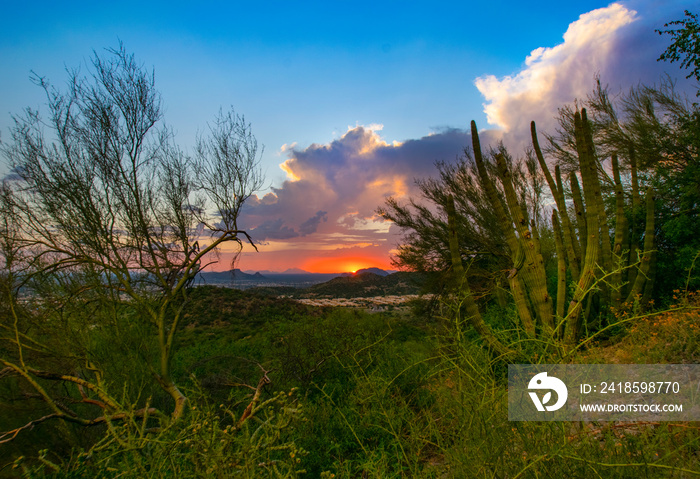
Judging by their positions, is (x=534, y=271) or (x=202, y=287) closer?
(x=534, y=271)

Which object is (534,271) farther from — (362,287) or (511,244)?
(362,287)

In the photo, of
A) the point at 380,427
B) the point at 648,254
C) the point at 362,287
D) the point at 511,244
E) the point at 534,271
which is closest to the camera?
the point at 380,427

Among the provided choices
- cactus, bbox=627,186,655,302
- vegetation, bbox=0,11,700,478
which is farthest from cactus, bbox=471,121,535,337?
cactus, bbox=627,186,655,302

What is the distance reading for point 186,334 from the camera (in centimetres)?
1477

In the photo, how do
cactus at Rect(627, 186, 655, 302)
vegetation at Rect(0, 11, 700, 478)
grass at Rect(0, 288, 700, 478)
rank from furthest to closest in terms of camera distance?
cactus at Rect(627, 186, 655, 302) → vegetation at Rect(0, 11, 700, 478) → grass at Rect(0, 288, 700, 478)

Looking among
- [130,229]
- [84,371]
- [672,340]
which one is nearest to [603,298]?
[672,340]

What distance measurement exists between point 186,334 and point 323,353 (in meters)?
10.6

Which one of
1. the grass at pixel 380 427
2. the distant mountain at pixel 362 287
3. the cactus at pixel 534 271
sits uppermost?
the cactus at pixel 534 271

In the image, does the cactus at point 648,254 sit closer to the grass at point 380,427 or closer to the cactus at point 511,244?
the grass at point 380,427

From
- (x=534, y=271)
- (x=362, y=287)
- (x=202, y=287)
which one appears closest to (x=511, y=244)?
(x=534, y=271)

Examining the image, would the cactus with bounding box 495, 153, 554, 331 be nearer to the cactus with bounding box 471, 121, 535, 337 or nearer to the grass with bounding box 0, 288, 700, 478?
the cactus with bounding box 471, 121, 535, 337

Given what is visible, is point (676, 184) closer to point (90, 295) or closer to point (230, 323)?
point (90, 295)

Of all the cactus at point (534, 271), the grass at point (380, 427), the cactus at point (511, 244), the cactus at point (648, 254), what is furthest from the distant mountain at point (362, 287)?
the cactus at point (534, 271)

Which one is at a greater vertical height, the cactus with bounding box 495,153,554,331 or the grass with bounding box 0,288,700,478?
the cactus with bounding box 495,153,554,331
